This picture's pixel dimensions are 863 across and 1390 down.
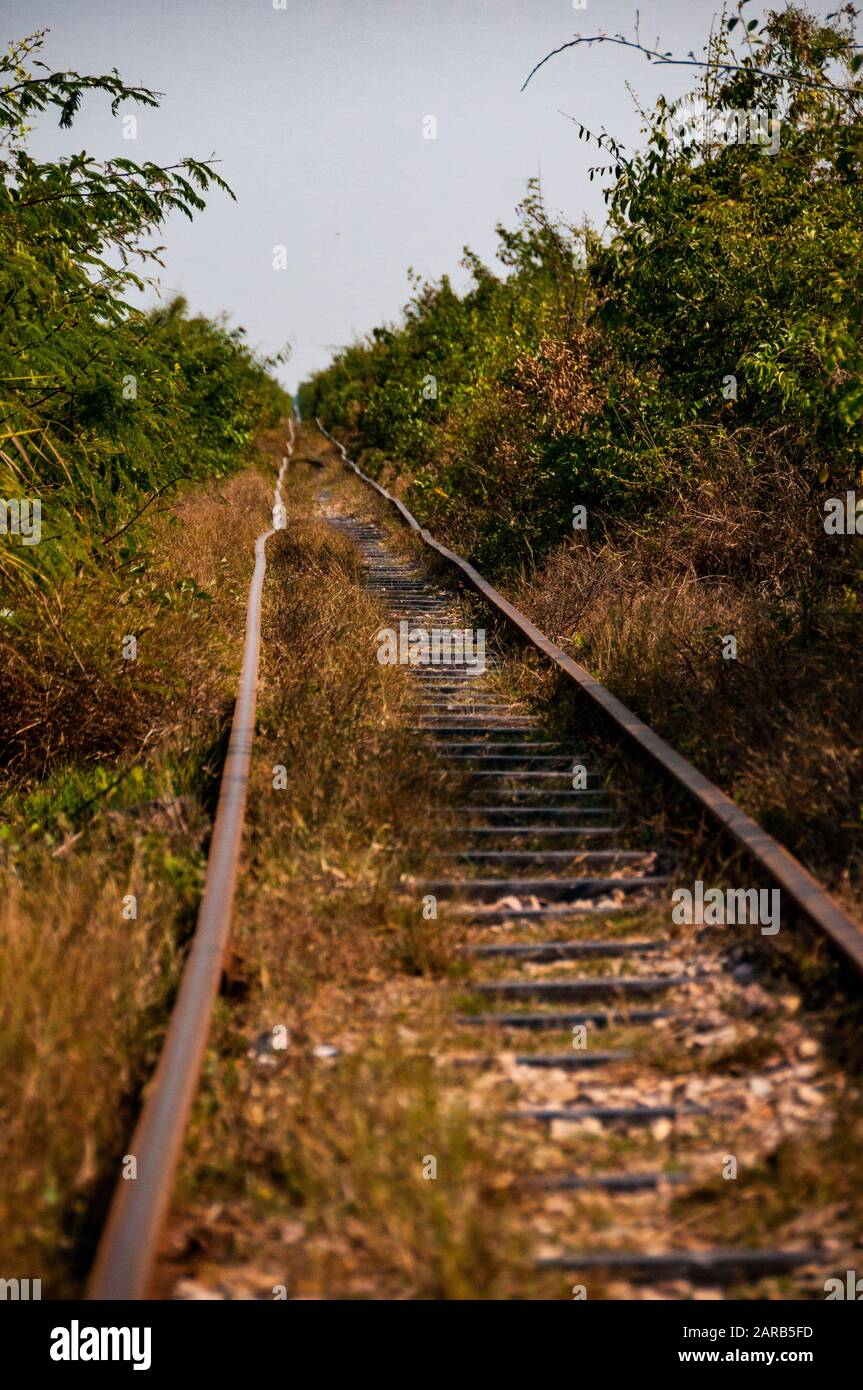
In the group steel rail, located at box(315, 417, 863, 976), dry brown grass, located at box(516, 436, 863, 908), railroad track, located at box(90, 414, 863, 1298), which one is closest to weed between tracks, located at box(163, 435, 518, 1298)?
railroad track, located at box(90, 414, 863, 1298)

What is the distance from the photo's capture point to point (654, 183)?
10.5 m

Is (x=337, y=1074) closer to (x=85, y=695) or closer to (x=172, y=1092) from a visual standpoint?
(x=172, y=1092)

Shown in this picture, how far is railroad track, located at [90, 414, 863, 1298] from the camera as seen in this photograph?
2.85 metres

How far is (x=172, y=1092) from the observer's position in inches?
118

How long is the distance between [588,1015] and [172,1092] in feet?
5.04

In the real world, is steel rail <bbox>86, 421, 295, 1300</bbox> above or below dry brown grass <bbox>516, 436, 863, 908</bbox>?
below

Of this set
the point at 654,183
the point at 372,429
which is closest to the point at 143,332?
the point at 654,183

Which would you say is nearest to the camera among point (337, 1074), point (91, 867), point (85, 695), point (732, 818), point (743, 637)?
point (337, 1074)

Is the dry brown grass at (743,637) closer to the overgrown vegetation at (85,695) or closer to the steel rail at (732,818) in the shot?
the steel rail at (732,818)

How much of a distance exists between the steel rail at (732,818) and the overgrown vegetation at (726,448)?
0.84 feet

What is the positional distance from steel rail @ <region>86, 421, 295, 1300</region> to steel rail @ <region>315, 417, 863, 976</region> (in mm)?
2017

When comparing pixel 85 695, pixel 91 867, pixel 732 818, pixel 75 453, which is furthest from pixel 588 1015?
pixel 75 453

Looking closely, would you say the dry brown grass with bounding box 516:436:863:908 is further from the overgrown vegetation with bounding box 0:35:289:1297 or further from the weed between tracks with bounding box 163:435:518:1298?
the overgrown vegetation with bounding box 0:35:289:1297
